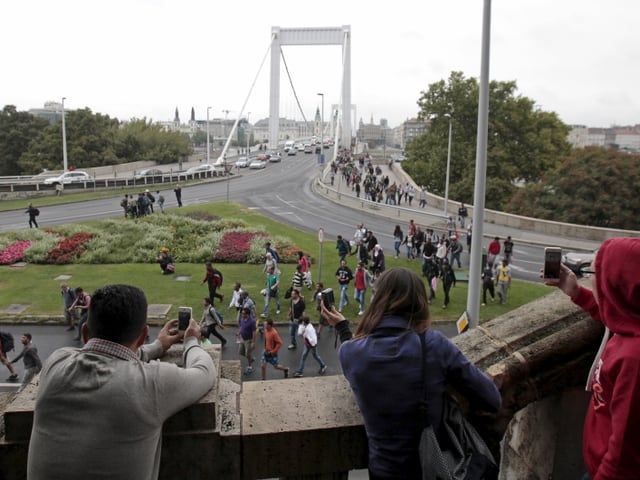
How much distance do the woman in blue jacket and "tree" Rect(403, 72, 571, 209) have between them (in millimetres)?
45734

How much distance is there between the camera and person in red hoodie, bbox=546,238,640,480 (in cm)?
189

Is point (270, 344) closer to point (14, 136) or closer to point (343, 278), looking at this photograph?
point (343, 278)

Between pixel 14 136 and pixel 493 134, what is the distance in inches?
1946

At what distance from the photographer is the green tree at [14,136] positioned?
65.9m

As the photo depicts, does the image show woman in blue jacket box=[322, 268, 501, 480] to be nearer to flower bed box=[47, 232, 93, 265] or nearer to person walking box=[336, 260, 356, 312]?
person walking box=[336, 260, 356, 312]

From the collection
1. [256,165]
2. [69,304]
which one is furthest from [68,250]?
[256,165]

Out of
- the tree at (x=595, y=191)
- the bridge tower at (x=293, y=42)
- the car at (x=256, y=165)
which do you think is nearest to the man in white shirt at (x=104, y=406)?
the tree at (x=595, y=191)

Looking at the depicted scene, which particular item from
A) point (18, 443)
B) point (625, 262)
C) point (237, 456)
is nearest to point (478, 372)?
point (625, 262)

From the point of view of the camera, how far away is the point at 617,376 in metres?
1.92

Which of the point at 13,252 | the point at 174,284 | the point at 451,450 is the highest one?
the point at 451,450

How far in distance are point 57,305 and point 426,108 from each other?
3860 cm

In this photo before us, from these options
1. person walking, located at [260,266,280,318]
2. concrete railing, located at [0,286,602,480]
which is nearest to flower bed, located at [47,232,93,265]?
person walking, located at [260,266,280,318]

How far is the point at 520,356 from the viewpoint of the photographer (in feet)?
8.50

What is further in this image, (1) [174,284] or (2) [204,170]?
(2) [204,170]
